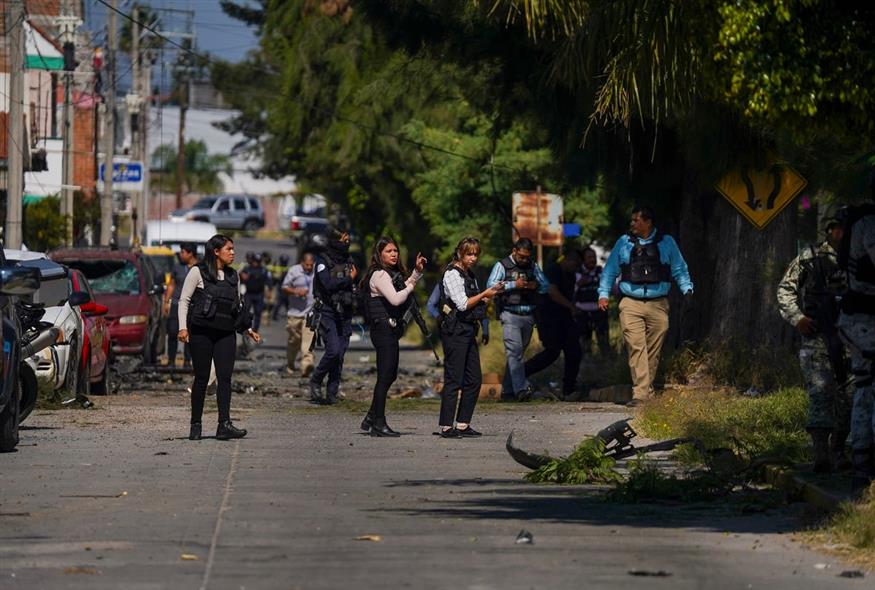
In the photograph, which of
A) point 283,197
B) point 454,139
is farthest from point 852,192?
point 283,197

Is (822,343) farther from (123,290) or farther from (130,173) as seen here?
(130,173)

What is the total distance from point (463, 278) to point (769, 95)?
6626 mm

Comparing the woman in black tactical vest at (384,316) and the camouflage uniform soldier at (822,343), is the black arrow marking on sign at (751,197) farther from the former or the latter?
the camouflage uniform soldier at (822,343)

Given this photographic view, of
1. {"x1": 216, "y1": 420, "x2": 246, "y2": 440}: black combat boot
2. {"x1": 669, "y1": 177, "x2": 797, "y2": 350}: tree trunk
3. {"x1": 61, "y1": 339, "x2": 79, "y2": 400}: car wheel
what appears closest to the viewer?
{"x1": 216, "y1": 420, "x2": 246, "y2": 440}: black combat boot

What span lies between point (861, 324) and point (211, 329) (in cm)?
647

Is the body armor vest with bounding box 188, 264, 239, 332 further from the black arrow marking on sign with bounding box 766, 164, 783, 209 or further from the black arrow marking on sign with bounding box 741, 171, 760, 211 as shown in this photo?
the black arrow marking on sign with bounding box 766, 164, 783, 209

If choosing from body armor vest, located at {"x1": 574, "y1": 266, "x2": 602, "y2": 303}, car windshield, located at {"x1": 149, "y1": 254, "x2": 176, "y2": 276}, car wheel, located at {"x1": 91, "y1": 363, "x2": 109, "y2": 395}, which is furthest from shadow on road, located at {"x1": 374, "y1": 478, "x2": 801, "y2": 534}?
car windshield, located at {"x1": 149, "y1": 254, "x2": 176, "y2": 276}

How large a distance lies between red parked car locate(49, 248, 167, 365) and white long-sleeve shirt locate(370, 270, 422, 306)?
37.4 ft

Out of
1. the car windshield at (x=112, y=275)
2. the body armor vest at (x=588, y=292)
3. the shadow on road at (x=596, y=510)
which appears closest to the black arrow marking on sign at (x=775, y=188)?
the shadow on road at (x=596, y=510)

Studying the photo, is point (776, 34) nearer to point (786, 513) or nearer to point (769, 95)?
point (769, 95)

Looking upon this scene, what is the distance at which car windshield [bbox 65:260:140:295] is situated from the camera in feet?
90.3

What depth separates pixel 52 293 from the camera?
1966cm

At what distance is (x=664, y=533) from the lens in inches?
383

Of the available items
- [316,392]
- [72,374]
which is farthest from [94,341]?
[316,392]
